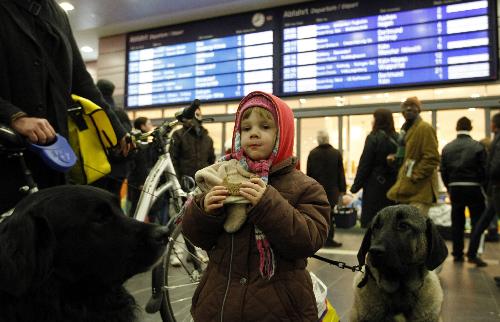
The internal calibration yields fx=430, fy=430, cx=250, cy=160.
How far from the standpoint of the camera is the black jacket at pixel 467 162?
558 centimetres

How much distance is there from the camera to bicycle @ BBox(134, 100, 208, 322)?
2.60 m

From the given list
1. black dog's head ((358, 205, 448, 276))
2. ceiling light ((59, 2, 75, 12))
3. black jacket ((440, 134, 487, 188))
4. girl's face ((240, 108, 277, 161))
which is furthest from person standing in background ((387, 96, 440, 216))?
ceiling light ((59, 2, 75, 12))

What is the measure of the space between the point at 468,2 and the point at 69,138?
21.5ft

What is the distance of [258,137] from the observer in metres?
1.64

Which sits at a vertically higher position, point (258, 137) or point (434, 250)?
point (258, 137)

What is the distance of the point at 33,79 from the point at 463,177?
531 cm

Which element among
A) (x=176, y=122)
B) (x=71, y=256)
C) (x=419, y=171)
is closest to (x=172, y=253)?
(x=176, y=122)

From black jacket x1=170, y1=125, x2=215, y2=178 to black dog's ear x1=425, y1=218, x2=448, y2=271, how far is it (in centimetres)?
330

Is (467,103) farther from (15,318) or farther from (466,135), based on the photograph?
(15,318)

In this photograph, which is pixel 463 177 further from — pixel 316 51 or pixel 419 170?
pixel 316 51

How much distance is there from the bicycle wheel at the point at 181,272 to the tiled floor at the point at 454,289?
263 mm

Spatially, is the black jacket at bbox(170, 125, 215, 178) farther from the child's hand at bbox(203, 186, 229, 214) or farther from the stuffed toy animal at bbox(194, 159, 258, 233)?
the child's hand at bbox(203, 186, 229, 214)

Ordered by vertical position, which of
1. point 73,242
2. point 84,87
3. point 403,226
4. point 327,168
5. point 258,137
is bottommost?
point 403,226

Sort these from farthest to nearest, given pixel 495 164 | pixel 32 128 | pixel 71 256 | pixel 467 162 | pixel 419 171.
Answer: pixel 467 162 < pixel 495 164 < pixel 419 171 < pixel 32 128 < pixel 71 256
